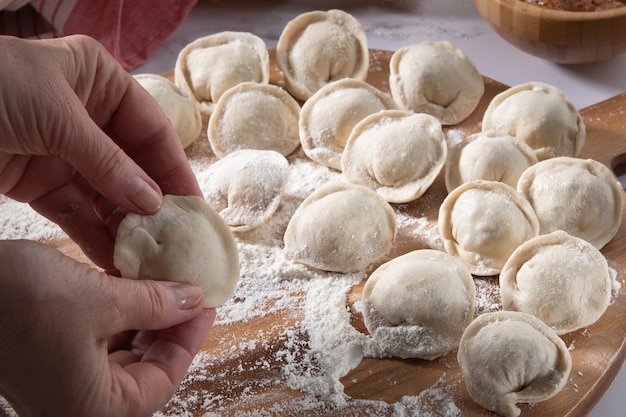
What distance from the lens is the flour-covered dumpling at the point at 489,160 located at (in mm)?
2119

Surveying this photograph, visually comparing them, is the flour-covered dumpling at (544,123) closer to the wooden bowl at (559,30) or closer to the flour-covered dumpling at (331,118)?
the wooden bowl at (559,30)

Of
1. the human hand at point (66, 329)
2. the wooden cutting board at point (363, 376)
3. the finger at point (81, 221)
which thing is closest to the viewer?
the human hand at point (66, 329)

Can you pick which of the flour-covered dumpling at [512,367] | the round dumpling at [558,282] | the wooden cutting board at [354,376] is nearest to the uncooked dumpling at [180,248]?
the wooden cutting board at [354,376]

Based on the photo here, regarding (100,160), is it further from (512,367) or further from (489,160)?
(489,160)

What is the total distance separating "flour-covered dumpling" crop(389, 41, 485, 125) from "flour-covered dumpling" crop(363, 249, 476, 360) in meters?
0.71

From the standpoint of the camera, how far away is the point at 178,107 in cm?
236

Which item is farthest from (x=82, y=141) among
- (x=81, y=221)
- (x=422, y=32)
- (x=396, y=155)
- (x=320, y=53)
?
(x=422, y=32)

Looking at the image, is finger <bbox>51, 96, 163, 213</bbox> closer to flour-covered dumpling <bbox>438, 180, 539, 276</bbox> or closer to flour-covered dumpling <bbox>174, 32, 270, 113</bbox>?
flour-covered dumpling <bbox>438, 180, 539, 276</bbox>

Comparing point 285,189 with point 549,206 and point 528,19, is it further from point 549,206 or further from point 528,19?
point 528,19

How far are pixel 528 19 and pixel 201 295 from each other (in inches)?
62.2

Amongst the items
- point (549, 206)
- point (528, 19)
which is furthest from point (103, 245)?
point (528, 19)

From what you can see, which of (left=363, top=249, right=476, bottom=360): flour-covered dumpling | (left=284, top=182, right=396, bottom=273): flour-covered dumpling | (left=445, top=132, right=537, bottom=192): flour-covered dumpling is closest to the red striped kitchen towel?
(left=284, top=182, right=396, bottom=273): flour-covered dumpling

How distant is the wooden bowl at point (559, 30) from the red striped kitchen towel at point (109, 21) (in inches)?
49.2

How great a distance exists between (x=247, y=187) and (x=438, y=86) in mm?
745
